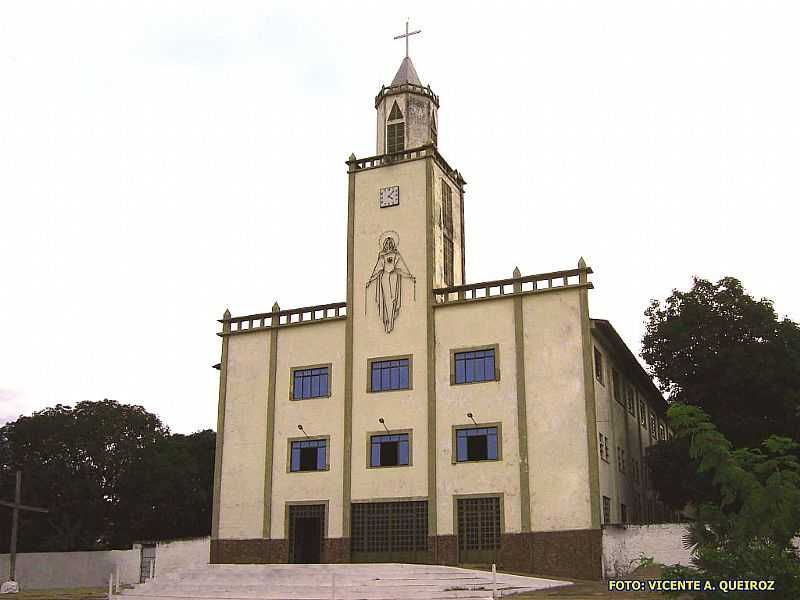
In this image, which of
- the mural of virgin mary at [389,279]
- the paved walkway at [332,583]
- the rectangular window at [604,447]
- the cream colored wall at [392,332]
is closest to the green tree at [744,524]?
the paved walkway at [332,583]

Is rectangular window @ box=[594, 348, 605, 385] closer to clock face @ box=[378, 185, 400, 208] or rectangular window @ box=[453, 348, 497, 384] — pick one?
rectangular window @ box=[453, 348, 497, 384]

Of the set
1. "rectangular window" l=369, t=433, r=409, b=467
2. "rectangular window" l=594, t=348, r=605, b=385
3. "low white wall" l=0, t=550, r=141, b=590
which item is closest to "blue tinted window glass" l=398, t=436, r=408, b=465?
"rectangular window" l=369, t=433, r=409, b=467

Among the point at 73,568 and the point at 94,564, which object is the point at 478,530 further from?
the point at 73,568

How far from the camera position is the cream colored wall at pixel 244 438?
3716 centimetres

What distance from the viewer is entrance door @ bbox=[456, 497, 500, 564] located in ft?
109

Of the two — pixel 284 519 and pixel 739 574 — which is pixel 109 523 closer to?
pixel 284 519

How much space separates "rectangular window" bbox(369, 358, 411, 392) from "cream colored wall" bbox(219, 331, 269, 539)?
193 inches

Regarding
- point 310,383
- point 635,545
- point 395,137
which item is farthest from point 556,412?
point 395,137

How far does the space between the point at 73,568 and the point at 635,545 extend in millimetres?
23326

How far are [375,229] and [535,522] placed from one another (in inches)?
536

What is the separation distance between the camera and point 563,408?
33344 millimetres

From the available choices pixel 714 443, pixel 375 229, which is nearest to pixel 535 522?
pixel 375 229

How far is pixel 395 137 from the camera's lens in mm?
40719

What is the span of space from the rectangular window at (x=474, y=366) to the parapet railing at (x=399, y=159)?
8.83 metres
